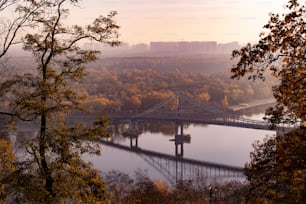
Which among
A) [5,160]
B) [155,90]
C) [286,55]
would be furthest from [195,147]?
[286,55]

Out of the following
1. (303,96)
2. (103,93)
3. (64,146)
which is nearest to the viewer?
(303,96)

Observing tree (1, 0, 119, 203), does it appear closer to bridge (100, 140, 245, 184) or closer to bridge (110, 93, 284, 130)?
bridge (100, 140, 245, 184)

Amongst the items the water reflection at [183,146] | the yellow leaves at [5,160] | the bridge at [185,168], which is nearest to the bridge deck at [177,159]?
the bridge at [185,168]

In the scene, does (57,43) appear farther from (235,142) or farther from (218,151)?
(235,142)

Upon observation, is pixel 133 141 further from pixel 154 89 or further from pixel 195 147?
pixel 154 89

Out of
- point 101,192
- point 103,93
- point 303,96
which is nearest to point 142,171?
point 101,192

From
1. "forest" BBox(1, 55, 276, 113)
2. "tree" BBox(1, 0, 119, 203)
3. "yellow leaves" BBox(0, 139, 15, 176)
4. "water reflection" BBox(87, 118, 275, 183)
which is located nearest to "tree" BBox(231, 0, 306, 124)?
"tree" BBox(1, 0, 119, 203)

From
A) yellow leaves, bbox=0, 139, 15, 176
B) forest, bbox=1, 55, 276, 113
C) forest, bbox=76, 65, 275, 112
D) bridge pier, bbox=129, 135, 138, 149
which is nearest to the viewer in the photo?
yellow leaves, bbox=0, 139, 15, 176
